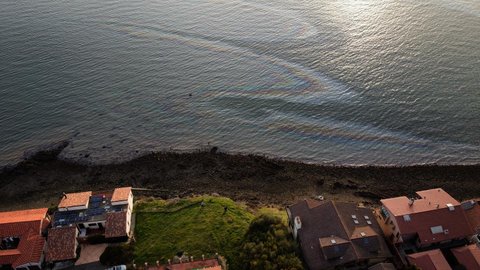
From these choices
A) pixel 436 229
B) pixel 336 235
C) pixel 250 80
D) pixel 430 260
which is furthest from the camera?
pixel 250 80

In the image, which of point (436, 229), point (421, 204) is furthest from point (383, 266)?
point (421, 204)

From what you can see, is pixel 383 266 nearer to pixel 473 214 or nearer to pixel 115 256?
pixel 473 214

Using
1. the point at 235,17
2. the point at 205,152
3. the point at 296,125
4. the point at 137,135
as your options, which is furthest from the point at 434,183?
the point at 235,17

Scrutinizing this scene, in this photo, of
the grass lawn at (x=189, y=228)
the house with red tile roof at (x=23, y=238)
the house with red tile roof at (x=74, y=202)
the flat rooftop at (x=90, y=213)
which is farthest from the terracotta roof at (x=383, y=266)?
the house with red tile roof at (x=23, y=238)

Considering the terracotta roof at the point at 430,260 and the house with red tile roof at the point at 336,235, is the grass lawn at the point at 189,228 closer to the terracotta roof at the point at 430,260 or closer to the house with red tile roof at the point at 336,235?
the house with red tile roof at the point at 336,235

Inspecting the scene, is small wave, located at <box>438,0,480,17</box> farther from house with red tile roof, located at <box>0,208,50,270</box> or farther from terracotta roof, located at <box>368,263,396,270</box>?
house with red tile roof, located at <box>0,208,50,270</box>

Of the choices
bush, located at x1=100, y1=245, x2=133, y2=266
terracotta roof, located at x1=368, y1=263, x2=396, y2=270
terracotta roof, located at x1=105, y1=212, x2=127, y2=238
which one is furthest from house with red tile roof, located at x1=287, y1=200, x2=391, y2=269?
terracotta roof, located at x1=105, y1=212, x2=127, y2=238

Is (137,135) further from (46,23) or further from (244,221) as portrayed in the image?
(46,23)
